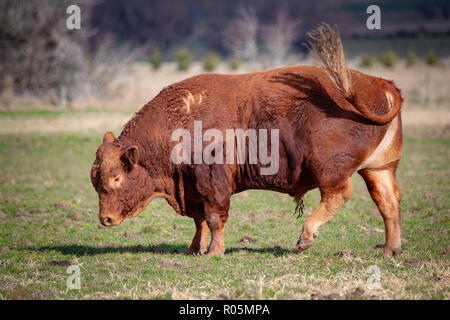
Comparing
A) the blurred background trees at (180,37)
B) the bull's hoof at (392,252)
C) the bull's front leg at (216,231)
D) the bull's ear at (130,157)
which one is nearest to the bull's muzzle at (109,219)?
the bull's ear at (130,157)

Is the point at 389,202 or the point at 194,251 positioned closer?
the point at 389,202

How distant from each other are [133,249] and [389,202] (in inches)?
131

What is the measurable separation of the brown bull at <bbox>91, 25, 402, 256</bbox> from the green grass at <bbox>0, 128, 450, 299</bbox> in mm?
514

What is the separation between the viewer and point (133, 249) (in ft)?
26.5

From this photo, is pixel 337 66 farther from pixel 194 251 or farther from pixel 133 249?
pixel 133 249

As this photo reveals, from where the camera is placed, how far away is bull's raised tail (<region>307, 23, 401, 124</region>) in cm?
676

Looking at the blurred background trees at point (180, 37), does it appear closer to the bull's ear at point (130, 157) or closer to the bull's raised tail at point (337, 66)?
the bull's ear at point (130, 157)

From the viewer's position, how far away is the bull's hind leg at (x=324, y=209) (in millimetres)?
6957

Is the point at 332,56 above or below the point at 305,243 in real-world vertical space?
above

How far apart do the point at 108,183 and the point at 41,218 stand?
10.8 feet

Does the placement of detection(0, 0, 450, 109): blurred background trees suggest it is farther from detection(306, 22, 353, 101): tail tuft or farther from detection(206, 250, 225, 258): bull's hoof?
detection(306, 22, 353, 101): tail tuft

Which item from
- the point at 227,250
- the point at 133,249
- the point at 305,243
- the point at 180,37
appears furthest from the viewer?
the point at 180,37

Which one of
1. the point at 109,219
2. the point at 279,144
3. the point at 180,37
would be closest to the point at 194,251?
the point at 109,219
